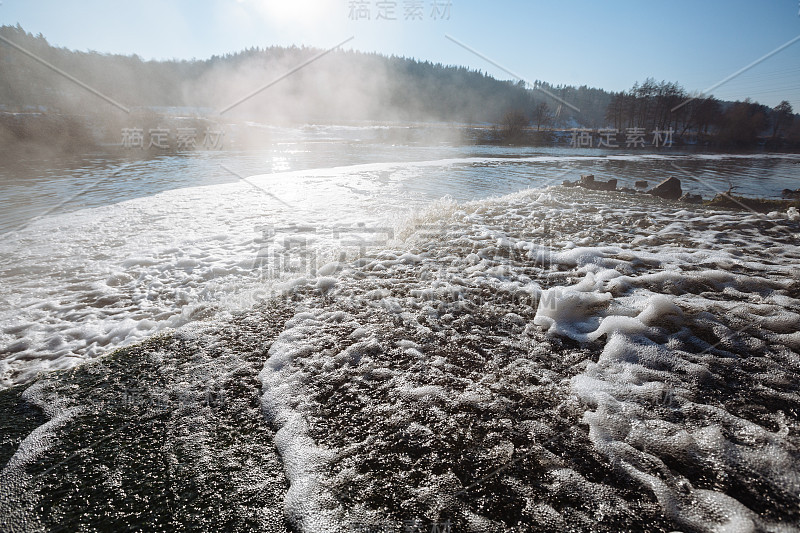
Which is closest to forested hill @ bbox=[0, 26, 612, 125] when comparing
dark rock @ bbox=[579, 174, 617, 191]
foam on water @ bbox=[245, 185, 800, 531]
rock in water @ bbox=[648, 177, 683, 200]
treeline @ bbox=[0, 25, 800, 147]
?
treeline @ bbox=[0, 25, 800, 147]

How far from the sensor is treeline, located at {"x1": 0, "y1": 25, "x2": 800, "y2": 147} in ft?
161

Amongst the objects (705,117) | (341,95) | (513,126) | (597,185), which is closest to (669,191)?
(597,185)

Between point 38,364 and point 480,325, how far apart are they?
374cm

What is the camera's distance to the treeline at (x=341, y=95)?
49219 millimetres

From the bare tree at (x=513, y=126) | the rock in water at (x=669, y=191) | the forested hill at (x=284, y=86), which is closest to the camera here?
the rock in water at (x=669, y=191)

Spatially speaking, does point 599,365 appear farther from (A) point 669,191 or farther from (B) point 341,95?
(B) point 341,95

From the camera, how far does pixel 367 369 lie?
240cm

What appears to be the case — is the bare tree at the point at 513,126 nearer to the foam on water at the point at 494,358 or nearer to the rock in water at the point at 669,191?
the rock in water at the point at 669,191

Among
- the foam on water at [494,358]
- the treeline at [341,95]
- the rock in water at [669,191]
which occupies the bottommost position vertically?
the foam on water at [494,358]

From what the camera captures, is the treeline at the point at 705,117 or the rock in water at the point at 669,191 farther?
the treeline at the point at 705,117

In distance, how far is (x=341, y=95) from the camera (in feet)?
312

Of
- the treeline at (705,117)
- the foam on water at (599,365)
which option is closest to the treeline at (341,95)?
the treeline at (705,117)

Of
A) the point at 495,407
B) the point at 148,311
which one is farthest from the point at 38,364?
the point at 495,407

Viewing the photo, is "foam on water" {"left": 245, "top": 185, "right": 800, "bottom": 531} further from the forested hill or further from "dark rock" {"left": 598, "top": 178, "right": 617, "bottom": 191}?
the forested hill
